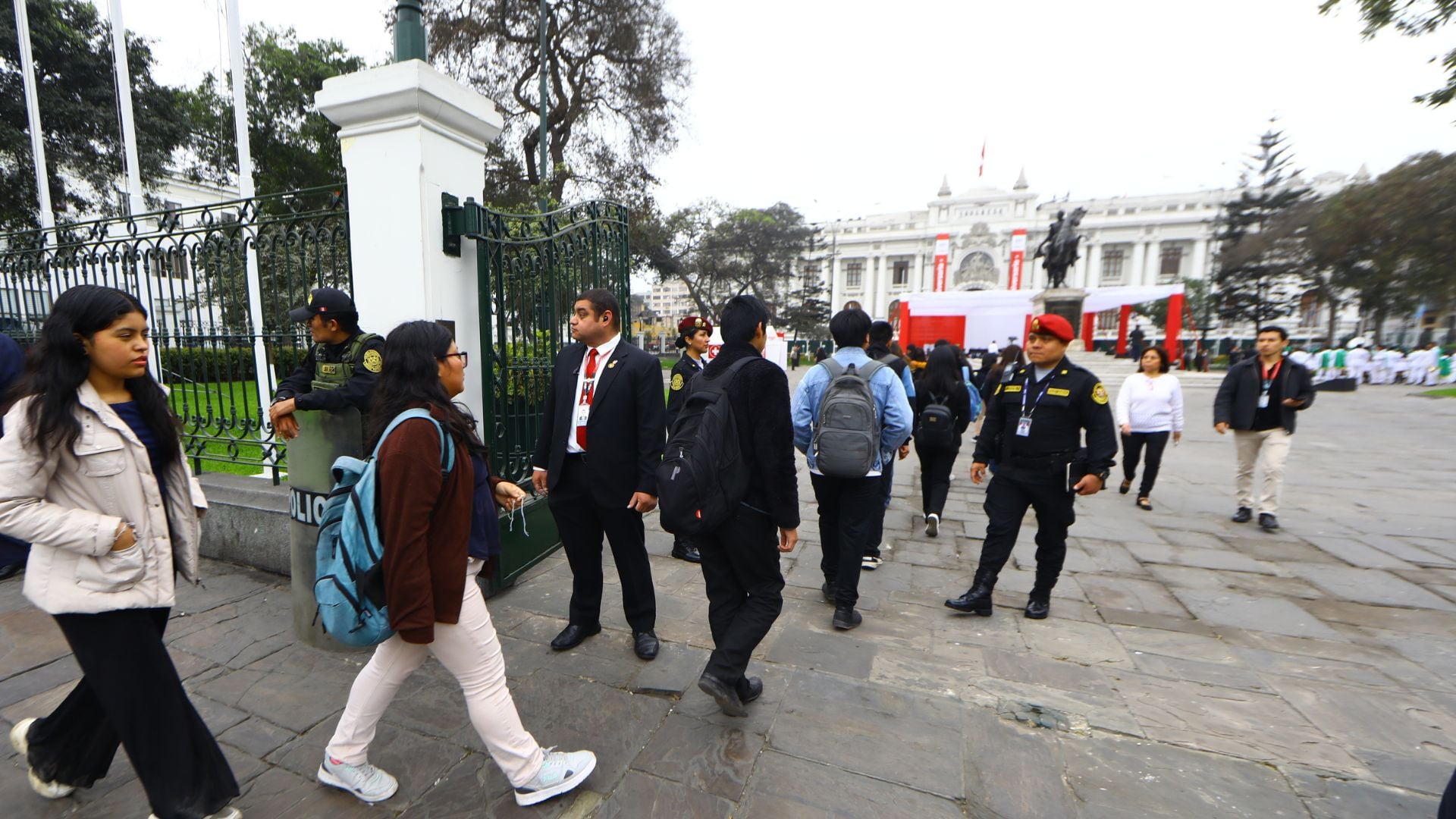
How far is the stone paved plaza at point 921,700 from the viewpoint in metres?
2.08

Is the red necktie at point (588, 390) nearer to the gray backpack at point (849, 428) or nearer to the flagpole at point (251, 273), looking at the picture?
the gray backpack at point (849, 428)

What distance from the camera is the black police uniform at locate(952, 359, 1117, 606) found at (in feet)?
11.0

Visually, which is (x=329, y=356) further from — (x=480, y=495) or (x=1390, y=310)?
(x=1390, y=310)

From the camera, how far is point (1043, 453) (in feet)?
11.1

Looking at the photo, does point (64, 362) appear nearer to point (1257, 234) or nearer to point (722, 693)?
point (722, 693)

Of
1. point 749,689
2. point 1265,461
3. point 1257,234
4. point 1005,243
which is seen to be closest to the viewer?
point 749,689

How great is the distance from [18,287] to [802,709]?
271 inches

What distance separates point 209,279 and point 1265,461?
8.43m

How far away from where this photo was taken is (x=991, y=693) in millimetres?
2746

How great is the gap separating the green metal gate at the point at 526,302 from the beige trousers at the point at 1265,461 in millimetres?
5671

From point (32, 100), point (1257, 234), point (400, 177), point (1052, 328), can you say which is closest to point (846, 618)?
point (1052, 328)

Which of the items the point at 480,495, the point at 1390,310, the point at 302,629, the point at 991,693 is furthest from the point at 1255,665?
the point at 1390,310

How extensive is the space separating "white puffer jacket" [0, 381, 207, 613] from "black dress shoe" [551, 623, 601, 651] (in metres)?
1.59

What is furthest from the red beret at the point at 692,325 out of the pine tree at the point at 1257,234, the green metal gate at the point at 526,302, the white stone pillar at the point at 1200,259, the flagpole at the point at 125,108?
the white stone pillar at the point at 1200,259
